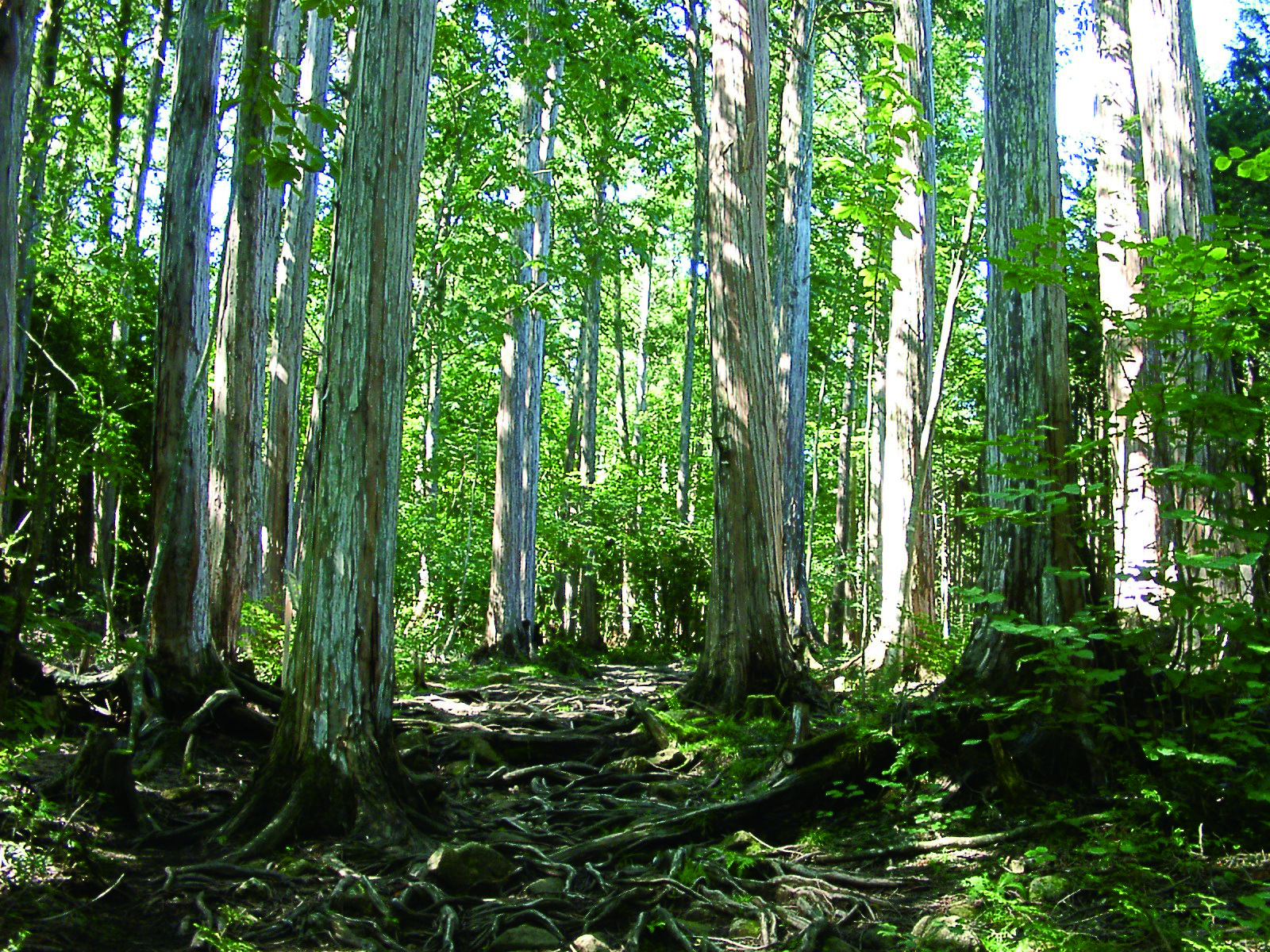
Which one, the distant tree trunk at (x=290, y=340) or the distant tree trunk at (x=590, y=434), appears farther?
the distant tree trunk at (x=590, y=434)

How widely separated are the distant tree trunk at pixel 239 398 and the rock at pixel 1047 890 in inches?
256

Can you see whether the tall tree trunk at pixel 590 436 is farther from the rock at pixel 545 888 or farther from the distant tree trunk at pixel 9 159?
the distant tree trunk at pixel 9 159

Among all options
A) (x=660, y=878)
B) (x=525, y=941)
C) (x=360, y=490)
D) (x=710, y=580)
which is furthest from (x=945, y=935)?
(x=710, y=580)

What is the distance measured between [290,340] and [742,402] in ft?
21.9

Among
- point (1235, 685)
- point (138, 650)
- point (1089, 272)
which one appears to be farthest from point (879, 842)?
point (138, 650)

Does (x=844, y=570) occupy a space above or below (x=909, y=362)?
below

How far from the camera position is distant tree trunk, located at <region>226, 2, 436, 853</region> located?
5.12 metres

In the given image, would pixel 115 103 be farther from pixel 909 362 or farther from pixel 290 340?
pixel 909 362

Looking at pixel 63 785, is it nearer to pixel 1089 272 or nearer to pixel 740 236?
pixel 1089 272

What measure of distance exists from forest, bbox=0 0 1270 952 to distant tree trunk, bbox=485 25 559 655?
0.08m

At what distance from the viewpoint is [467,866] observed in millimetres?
4730

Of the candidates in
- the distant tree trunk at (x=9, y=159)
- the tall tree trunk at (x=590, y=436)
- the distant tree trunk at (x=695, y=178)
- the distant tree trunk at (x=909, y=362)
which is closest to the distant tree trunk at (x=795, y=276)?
the distant tree trunk at (x=695, y=178)

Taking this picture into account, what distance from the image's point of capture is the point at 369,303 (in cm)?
540

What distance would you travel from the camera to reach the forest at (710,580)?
421 centimetres
